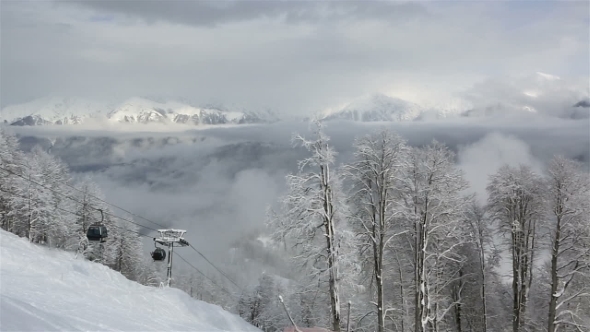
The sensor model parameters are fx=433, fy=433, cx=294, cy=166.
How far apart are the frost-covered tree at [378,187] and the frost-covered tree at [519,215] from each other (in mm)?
6873

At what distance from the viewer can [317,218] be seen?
59.9 ft

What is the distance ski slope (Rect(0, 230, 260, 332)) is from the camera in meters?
10.1

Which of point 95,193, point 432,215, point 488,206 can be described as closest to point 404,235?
point 432,215

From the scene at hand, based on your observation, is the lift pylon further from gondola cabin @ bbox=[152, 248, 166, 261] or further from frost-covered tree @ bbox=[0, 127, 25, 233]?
frost-covered tree @ bbox=[0, 127, 25, 233]

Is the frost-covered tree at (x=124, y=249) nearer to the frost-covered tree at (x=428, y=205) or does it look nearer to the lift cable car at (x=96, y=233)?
the lift cable car at (x=96, y=233)

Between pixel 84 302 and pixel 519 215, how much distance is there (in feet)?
70.0

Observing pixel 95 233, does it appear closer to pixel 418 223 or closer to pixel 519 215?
pixel 418 223

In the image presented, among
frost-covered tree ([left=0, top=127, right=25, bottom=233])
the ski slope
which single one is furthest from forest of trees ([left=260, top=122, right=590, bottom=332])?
frost-covered tree ([left=0, top=127, right=25, bottom=233])

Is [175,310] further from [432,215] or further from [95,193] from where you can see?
[95,193]

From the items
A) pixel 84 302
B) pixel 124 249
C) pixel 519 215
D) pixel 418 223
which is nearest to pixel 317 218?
pixel 418 223

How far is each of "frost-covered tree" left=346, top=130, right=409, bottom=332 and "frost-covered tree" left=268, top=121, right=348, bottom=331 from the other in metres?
1.94

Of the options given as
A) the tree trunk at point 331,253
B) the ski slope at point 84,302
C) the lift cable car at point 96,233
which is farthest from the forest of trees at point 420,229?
the lift cable car at point 96,233

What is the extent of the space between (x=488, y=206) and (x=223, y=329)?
52.0ft

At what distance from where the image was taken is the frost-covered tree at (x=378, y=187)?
65.0 ft
